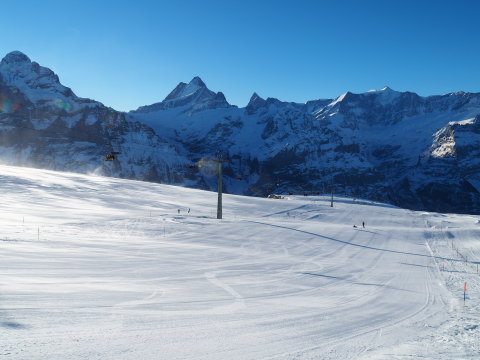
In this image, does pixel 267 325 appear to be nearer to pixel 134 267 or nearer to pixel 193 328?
pixel 193 328

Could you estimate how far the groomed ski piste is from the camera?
259 inches

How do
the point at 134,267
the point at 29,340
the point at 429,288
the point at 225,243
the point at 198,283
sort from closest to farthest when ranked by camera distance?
the point at 29,340
the point at 198,283
the point at 134,267
the point at 429,288
the point at 225,243

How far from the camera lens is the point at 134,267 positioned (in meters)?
12.2

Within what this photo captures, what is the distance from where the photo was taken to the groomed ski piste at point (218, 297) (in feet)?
21.5

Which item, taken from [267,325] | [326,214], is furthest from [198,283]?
[326,214]

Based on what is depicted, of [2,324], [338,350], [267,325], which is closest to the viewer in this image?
[2,324]

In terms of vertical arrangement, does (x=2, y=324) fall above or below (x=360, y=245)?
above

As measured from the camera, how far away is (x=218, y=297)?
32.3 feet

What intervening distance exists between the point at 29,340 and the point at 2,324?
2.78ft

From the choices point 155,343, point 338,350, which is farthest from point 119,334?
point 338,350

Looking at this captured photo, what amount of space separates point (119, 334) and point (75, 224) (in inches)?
696

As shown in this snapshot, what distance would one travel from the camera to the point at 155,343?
645 cm

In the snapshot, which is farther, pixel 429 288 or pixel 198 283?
pixel 429 288

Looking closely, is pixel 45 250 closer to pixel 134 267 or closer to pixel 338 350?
pixel 134 267
